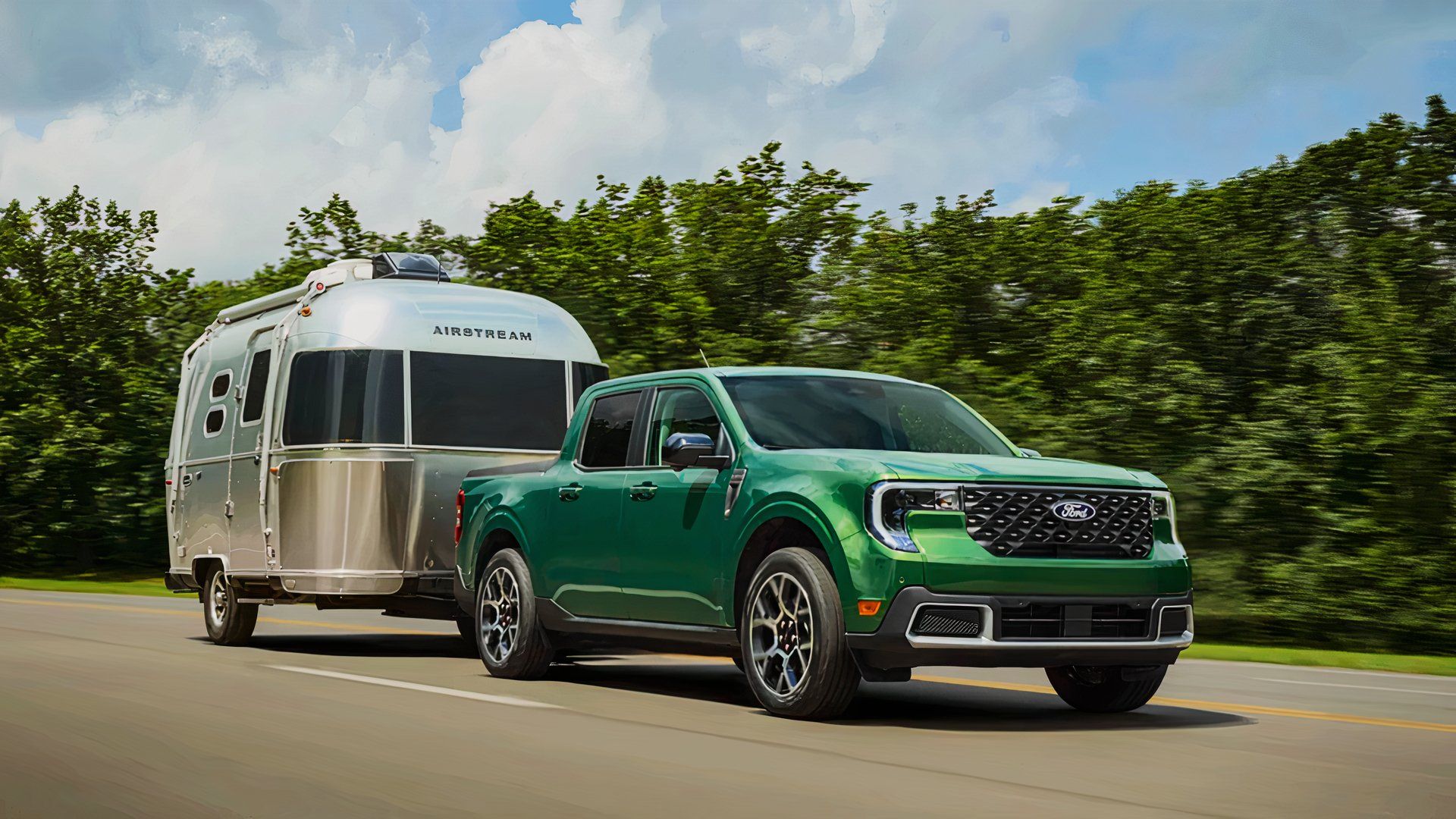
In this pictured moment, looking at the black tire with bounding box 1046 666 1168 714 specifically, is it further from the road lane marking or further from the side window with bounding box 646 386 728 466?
the side window with bounding box 646 386 728 466

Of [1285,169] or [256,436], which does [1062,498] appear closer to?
[256,436]

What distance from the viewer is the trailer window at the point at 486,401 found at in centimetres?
1440

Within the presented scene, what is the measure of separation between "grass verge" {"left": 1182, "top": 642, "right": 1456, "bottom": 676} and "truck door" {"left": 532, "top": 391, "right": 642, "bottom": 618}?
6461mm

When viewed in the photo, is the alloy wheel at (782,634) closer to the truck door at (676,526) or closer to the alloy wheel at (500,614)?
the truck door at (676,526)

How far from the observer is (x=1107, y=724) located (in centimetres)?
929

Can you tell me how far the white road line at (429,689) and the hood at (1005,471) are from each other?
2589mm

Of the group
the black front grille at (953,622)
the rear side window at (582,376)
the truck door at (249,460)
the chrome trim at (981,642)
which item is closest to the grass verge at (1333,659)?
the rear side window at (582,376)

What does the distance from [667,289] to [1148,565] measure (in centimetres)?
1779

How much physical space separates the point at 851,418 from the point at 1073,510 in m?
1.79

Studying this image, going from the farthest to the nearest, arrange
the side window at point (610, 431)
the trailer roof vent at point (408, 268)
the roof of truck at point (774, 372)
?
the trailer roof vent at point (408, 268)
the side window at point (610, 431)
the roof of truck at point (774, 372)

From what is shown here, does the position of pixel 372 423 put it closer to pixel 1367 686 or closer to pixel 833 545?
pixel 833 545

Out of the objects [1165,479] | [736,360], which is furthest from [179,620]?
[1165,479]

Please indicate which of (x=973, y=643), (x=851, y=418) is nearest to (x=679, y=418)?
(x=851, y=418)

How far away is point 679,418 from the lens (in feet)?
35.0
